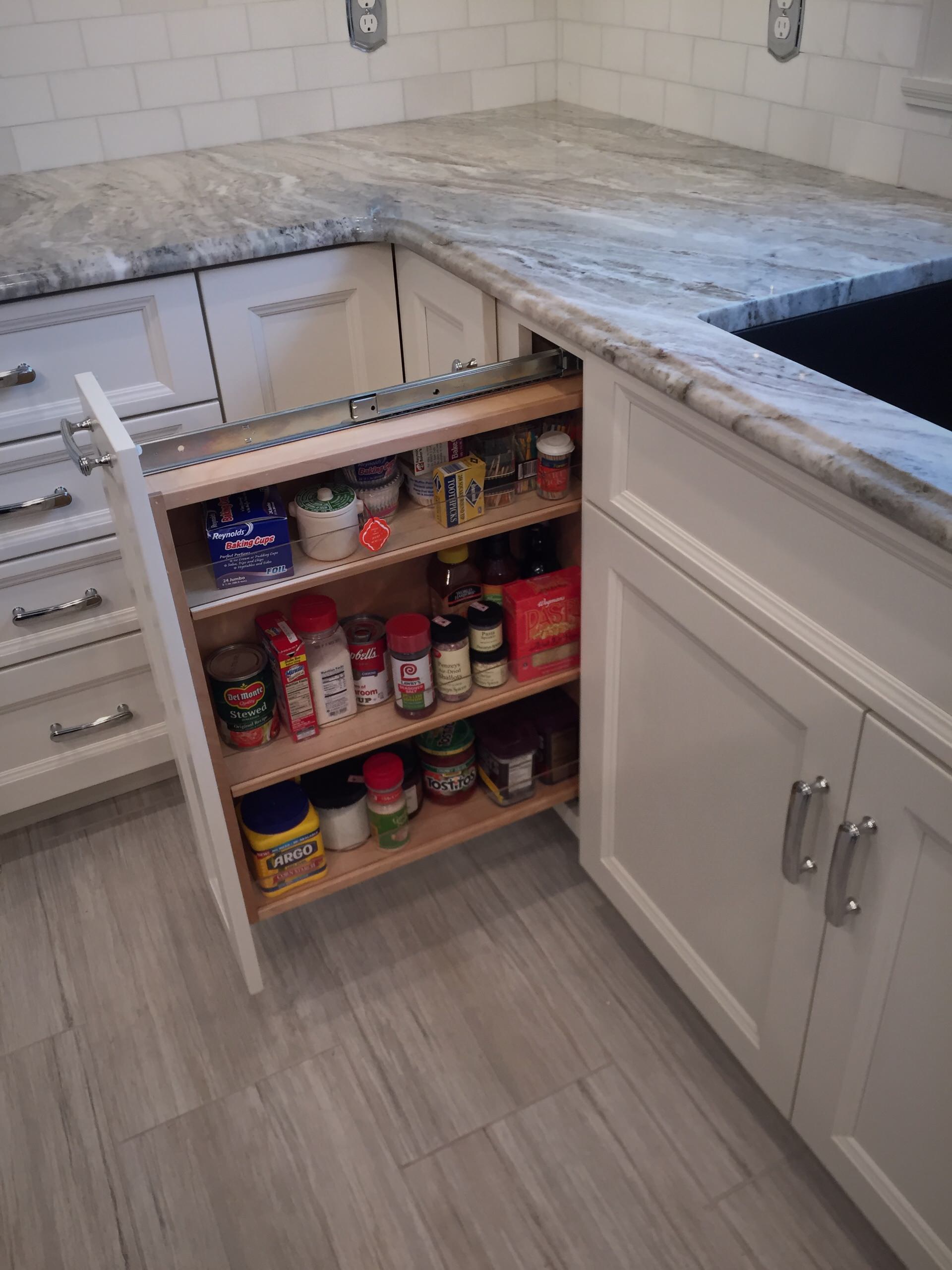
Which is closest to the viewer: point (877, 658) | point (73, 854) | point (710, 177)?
point (877, 658)

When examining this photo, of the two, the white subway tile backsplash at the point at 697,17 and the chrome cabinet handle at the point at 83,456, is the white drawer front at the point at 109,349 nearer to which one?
the chrome cabinet handle at the point at 83,456

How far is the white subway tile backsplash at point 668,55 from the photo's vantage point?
1839mm

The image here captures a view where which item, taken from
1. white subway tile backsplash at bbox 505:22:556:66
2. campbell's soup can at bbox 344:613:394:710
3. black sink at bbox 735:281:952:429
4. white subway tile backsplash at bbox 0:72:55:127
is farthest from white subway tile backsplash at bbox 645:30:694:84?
campbell's soup can at bbox 344:613:394:710

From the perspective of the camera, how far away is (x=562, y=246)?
4.43ft

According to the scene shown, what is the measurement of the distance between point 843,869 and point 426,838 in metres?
0.72

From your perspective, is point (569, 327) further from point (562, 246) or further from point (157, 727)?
point (157, 727)

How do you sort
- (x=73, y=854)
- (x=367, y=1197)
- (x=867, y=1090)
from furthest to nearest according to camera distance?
(x=73, y=854) < (x=367, y=1197) < (x=867, y=1090)

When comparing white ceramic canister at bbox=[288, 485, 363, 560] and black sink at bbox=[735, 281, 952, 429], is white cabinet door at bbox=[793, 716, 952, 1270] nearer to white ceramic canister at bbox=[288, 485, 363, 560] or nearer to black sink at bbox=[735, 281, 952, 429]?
black sink at bbox=[735, 281, 952, 429]

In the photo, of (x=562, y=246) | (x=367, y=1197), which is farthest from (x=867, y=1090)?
(x=562, y=246)

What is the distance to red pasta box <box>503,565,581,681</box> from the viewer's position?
55.1 inches

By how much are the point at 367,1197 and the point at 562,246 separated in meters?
1.21

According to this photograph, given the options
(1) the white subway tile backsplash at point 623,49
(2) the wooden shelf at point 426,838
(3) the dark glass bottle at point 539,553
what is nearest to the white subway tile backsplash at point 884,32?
(1) the white subway tile backsplash at point 623,49

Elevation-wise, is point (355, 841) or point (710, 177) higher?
point (710, 177)

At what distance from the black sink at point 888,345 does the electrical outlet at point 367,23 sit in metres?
1.26
